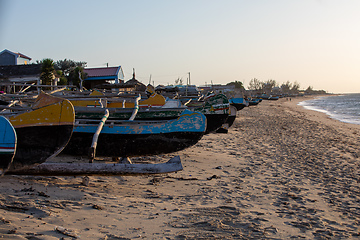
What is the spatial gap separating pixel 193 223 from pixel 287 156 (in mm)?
5677

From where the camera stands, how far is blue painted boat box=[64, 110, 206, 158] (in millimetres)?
5723

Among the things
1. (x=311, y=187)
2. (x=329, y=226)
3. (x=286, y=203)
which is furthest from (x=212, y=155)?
(x=329, y=226)

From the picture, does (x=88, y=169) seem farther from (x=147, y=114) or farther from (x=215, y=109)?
(x=215, y=109)

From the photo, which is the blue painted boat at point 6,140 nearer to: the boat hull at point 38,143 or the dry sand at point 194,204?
the boat hull at point 38,143

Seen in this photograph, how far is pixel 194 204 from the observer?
14.6 ft

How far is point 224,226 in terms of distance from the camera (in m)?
3.70

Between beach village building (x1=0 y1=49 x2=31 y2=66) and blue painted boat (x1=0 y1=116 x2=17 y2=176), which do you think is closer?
blue painted boat (x1=0 y1=116 x2=17 y2=176)

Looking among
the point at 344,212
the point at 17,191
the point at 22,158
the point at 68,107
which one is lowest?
the point at 344,212

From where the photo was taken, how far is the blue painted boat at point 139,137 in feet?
18.8

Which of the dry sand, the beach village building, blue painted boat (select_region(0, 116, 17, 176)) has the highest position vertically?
the beach village building

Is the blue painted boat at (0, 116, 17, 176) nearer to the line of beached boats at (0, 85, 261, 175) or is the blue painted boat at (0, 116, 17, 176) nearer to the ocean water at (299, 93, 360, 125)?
the line of beached boats at (0, 85, 261, 175)

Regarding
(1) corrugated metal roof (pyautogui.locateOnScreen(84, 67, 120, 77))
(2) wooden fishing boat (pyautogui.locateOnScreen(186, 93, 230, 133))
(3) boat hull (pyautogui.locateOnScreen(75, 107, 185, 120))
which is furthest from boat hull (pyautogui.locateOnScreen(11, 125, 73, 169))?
(1) corrugated metal roof (pyautogui.locateOnScreen(84, 67, 120, 77))

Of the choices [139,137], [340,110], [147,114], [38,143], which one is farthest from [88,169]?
[340,110]

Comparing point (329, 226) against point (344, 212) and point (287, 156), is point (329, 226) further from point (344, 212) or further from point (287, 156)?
point (287, 156)
